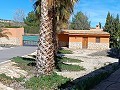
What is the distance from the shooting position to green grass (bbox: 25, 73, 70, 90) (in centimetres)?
1294

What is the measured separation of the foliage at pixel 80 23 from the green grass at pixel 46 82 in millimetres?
69385

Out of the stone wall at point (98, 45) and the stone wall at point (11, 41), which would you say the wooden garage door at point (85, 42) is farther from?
the stone wall at point (11, 41)

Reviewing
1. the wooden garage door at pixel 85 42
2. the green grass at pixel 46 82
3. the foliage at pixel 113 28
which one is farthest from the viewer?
the foliage at pixel 113 28

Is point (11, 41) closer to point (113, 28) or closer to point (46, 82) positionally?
point (113, 28)

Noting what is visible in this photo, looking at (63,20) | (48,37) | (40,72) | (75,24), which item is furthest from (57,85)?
(75,24)

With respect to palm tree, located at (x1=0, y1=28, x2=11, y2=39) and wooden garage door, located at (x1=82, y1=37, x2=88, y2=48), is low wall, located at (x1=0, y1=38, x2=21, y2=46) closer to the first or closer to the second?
palm tree, located at (x1=0, y1=28, x2=11, y2=39)

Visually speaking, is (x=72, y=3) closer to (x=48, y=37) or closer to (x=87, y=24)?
(x=48, y=37)

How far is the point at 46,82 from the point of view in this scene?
1363 centimetres

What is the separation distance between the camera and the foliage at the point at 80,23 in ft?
278

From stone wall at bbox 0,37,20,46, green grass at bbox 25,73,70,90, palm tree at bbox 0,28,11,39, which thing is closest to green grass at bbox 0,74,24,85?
green grass at bbox 25,73,70,90

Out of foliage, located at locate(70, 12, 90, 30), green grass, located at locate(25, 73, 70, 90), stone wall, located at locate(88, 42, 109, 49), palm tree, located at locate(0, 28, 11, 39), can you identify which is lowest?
stone wall, located at locate(88, 42, 109, 49)

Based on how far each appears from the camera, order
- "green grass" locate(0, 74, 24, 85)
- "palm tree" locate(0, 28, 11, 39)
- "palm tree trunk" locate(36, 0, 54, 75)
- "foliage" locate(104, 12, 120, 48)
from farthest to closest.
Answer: "foliage" locate(104, 12, 120, 48) < "palm tree" locate(0, 28, 11, 39) < "palm tree trunk" locate(36, 0, 54, 75) < "green grass" locate(0, 74, 24, 85)

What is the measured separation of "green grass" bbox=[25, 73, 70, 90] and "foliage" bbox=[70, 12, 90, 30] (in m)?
69.4

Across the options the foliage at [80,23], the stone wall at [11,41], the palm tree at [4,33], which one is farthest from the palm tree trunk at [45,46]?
the foliage at [80,23]
